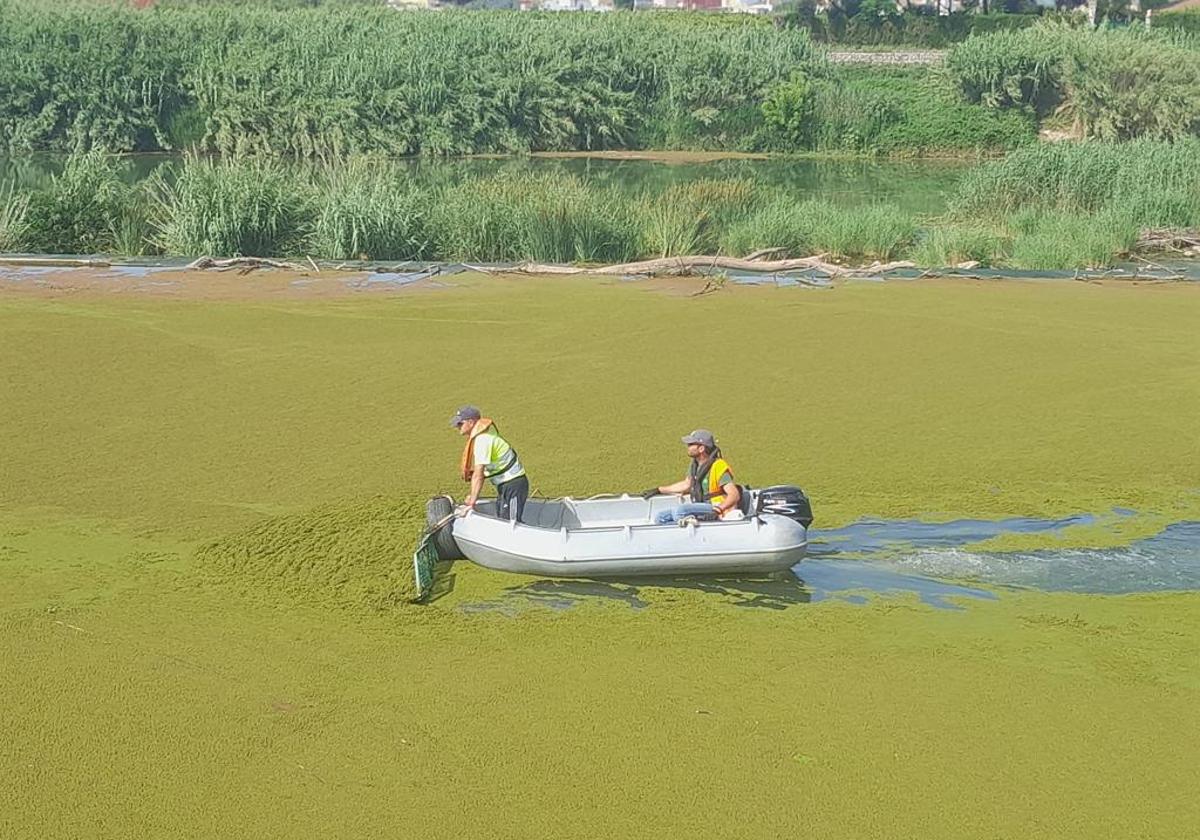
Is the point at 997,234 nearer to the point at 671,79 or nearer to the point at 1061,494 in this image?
the point at 1061,494

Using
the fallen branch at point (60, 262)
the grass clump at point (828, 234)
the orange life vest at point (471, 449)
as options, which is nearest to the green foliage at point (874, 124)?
the grass clump at point (828, 234)

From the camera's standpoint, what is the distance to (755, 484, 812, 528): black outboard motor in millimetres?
8789

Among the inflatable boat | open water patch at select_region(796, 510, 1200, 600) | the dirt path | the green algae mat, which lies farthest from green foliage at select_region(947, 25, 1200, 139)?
the inflatable boat

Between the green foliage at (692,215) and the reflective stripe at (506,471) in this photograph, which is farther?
the green foliage at (692,215)

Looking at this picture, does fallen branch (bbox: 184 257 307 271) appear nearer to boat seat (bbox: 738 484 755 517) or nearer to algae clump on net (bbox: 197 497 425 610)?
algae clump on net (bbox: 197 497 425 610)

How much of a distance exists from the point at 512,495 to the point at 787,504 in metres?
1.73

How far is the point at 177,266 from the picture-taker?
60.5 ft

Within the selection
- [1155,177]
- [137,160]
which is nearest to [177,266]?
[1155,177]

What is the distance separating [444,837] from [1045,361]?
31.4 ft

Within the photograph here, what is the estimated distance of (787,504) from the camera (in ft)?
28.9

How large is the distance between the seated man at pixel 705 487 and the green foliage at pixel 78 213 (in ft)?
44.0

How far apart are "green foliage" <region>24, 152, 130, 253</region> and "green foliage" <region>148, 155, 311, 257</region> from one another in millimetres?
716

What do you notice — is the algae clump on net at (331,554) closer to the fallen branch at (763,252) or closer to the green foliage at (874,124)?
the fallen branch at (763,252)

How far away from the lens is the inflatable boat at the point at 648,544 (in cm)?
864
